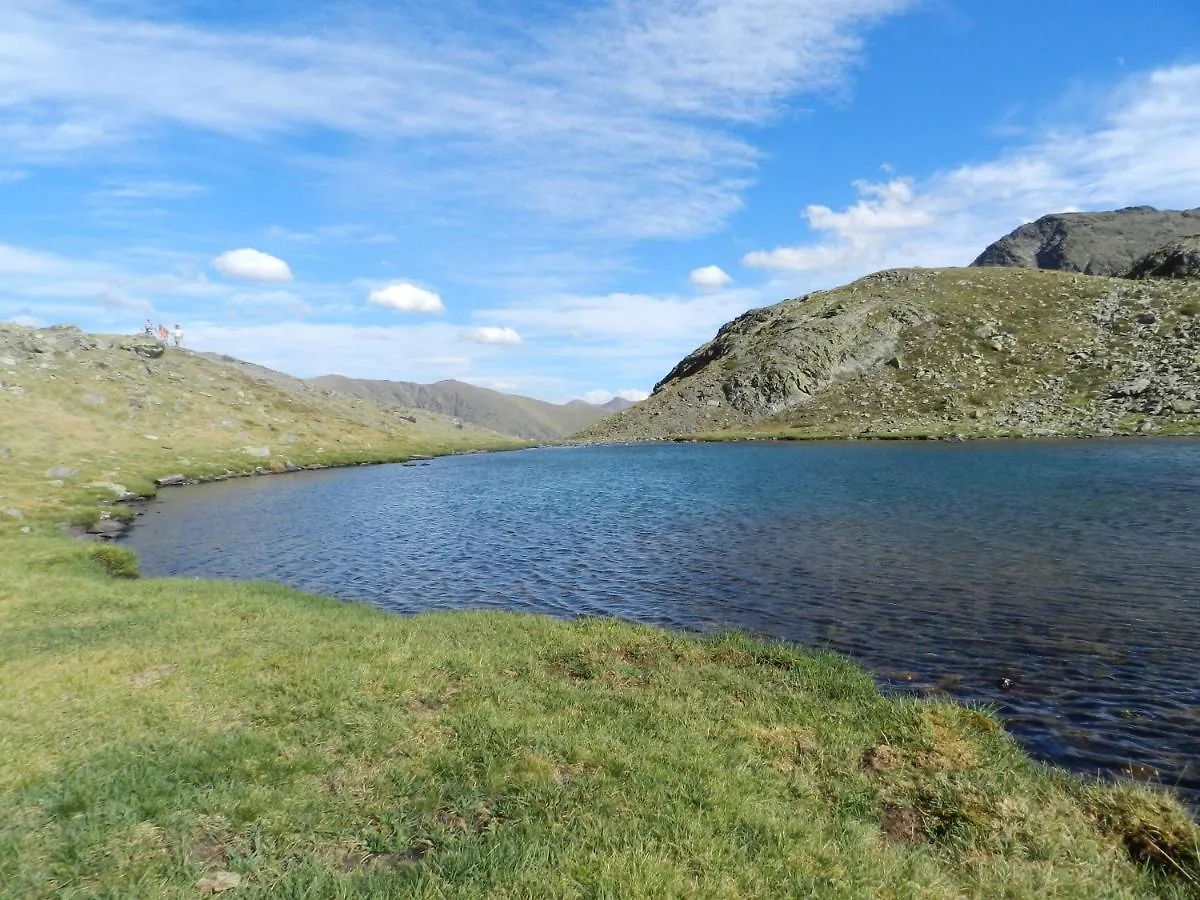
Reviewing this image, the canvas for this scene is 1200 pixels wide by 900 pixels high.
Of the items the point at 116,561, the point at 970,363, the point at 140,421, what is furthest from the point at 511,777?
the point at 970,363

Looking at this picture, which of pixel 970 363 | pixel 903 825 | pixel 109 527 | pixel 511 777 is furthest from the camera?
pixel 970 363

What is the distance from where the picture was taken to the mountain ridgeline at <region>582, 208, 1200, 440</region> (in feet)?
385

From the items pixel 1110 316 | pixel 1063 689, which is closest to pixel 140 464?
pixel 1063 689

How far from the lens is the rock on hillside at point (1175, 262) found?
504ft

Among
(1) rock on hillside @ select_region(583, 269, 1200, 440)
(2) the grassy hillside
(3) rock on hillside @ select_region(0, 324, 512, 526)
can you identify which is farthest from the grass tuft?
(1) rock on hillside @ select_region(583, 269, 1200, 440)

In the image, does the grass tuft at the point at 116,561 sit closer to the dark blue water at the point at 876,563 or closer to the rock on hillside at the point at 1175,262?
the dark blue water at the point at 876,563

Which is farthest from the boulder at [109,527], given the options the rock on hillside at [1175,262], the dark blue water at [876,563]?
the rock on hillside at [1175,262]

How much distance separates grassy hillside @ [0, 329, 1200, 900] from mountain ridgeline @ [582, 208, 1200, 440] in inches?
4553

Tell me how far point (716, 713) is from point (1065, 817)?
6.28 metres

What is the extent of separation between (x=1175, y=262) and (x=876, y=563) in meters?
185

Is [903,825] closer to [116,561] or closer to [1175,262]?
[116,561]

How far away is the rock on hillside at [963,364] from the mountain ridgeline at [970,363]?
0.38m

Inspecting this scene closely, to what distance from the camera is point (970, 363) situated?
14550cm

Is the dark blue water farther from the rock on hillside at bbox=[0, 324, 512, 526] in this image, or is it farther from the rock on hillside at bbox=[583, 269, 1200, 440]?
the rock on hillside at bbox=[583, 269, 1200, 440]
